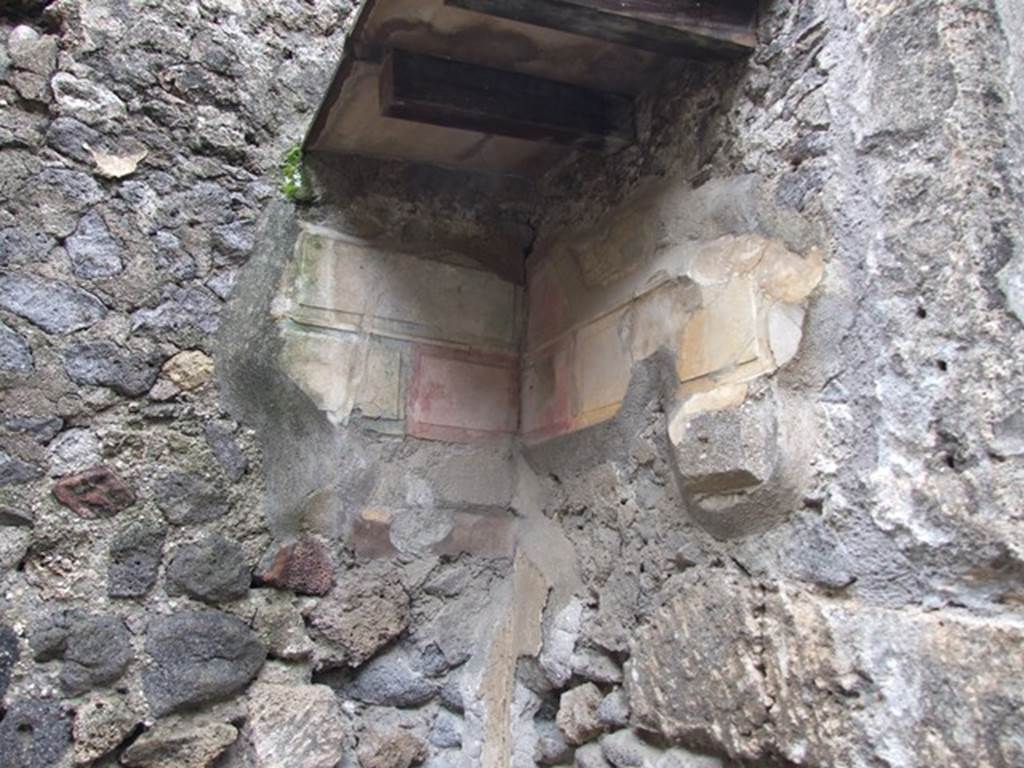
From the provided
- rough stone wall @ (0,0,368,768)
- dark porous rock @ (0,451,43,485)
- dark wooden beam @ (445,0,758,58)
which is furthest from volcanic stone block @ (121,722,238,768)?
dark wooden beam @ (445,0,758,58)

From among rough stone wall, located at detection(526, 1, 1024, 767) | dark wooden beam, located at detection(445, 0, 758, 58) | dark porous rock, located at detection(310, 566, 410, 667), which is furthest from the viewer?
dark porous rock, located at detection(310, 566, 410, 667)

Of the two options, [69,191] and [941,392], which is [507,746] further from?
[69,191]

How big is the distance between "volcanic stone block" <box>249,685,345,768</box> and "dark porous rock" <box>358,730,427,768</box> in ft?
0.19

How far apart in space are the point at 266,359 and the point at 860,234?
3.50 ft

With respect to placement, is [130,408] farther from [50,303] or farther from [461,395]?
[461,395]

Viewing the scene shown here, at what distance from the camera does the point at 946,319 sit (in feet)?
3.29

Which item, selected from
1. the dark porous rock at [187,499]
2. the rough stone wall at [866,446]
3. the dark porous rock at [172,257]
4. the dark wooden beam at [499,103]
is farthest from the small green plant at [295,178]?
the rough stone wall at [866,446]

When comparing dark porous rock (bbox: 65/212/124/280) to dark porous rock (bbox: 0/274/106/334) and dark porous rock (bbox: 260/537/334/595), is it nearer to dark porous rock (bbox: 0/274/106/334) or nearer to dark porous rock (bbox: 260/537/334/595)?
dark porous rock (bbox: 0/274/106/334)

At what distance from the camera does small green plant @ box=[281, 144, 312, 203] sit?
1732 millimetres

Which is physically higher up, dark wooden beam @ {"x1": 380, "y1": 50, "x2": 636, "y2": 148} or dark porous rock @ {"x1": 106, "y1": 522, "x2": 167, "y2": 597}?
dark wooden beam @ {"x1": 380, "y1": 50, "x2": 636, "y2": 148}

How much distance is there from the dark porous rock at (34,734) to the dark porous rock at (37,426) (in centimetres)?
42

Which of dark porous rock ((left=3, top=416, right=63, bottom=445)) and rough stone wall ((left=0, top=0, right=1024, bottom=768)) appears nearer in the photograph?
rough stone wall ((left=0, top=0, right=1024, bottom=768))

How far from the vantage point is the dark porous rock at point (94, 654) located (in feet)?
4.57

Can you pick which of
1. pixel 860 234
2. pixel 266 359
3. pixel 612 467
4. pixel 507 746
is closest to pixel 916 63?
pixel 860 234
